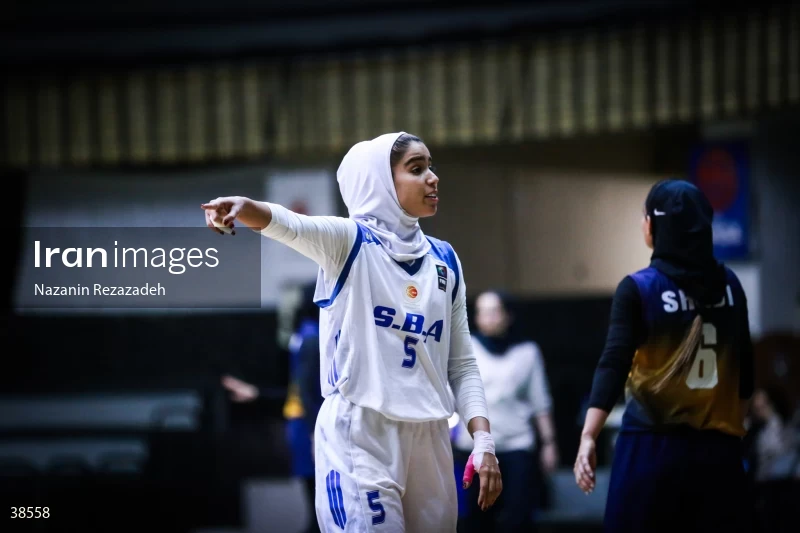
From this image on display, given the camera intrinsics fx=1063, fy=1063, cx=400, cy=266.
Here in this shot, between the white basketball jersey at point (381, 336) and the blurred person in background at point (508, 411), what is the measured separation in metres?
2.63

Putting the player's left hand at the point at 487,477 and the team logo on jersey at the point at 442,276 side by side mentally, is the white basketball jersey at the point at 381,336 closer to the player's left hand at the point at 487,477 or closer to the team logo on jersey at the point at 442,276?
the team logo on jersey at the point at 442,276

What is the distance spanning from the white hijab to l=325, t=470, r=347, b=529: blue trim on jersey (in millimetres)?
636

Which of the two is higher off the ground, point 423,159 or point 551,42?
point 551,42

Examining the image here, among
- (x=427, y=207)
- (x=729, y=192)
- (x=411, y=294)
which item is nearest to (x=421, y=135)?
(x=729, y=192)

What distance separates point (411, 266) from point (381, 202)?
0.67 ft

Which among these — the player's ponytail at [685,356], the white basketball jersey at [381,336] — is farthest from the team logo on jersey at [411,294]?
the player's ponytail at [685,356]

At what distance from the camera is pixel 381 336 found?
9.73 ft

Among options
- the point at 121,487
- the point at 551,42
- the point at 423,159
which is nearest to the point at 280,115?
the point at 551,42

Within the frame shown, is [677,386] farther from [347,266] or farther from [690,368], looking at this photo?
[347,266]

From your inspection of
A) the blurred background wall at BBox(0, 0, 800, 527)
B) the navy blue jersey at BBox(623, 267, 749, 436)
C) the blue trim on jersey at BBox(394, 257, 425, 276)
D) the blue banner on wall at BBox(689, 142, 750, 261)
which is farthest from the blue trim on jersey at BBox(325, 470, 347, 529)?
the blue banner on wall at BBox(689, 142, 750, 261)

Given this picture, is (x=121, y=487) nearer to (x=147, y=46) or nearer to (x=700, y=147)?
(x=147, y=46)

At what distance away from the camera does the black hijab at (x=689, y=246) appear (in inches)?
136

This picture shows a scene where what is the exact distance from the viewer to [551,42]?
27.7ft

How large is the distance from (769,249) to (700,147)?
102 centimetres
